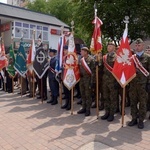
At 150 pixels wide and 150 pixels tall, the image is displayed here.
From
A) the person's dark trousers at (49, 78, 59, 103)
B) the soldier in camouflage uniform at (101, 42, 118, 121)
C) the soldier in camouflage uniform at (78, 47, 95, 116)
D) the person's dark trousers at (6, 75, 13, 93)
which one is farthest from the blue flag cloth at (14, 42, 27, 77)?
the soldier in camouflage uniform at (101, 42, 118, 121)

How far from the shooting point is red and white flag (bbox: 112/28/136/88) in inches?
207

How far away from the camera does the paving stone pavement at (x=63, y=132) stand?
170 inches

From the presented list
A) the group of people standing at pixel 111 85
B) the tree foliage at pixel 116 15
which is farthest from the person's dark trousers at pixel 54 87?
the tree foliage at pixel 116 15

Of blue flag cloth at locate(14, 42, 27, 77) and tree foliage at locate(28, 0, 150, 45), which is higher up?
tree foliage at locate(28, 0, 150, 45)

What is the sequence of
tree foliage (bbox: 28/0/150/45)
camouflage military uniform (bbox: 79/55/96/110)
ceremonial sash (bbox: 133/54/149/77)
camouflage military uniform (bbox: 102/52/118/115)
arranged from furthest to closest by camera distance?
tree foliage (bbox: 28/0/150/45), camouflage military uniform (bbox: 79/55/96/110), camouflage military uniform (bbox: 102/52/118/115), ceremonial sash (bbox: 133/54/149/77)

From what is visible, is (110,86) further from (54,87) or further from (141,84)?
(54,87)

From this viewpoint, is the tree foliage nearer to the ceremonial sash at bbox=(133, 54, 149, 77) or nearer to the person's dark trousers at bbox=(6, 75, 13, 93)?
the person's dark trousers at bbox=(6, 75, 13, 93)

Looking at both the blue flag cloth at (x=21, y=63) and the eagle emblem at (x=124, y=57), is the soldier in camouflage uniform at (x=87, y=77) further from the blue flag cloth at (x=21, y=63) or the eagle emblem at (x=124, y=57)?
the blue flag cloth at (x=21, y=63)

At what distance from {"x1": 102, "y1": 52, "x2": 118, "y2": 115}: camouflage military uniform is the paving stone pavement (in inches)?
15.0

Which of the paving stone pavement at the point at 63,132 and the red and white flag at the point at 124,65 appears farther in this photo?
the red and white flag at the point at 124,65

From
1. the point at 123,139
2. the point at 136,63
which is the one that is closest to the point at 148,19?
the point at 136,63

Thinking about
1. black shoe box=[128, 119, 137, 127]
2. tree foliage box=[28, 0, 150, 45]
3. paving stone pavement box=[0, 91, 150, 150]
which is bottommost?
paving stone pavement box=[0, 91, 150, 150]

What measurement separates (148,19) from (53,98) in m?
4.97

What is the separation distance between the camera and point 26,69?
9445 millimetres
